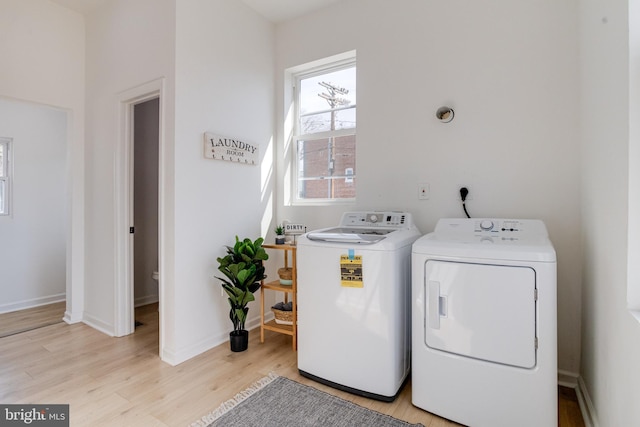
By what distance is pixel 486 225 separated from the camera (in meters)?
1.97

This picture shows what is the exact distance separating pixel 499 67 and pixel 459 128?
17.2 inches

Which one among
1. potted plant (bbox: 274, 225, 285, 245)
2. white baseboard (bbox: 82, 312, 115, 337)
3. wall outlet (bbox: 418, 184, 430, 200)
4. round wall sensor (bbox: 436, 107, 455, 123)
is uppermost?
round wall sensor (bbox: 436, 107, 455, 123)

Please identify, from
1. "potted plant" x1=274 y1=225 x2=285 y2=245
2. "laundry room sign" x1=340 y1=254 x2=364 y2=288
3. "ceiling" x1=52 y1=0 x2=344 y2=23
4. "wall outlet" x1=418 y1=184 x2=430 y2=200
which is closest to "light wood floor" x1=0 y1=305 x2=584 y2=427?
"laundry room sign" x1=340 y1=254 x2=364 y2=288

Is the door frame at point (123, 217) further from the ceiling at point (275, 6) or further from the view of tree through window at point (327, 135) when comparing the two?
the view of tree through window at point (327, 135)

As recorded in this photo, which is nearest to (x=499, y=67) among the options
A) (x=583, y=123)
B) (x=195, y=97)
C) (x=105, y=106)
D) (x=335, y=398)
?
(x=583, y=123)

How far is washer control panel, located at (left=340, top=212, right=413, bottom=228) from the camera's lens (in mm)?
2279

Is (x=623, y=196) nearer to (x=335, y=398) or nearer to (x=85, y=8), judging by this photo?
(x=335, y=398)

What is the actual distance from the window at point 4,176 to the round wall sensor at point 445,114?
4.24 metres

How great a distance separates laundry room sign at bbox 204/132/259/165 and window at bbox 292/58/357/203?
0.49m

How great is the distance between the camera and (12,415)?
1.70 metres

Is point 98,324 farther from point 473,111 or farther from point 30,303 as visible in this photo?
point 473,111

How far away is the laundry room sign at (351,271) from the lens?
1806mm

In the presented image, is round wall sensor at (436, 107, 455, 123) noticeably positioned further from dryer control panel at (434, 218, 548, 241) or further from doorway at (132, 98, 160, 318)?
doorway at (132, 98, 160, 318)

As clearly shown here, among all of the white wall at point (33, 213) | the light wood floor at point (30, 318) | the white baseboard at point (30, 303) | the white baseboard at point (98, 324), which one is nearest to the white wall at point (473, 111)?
the white baseboard at point (98, 324)
